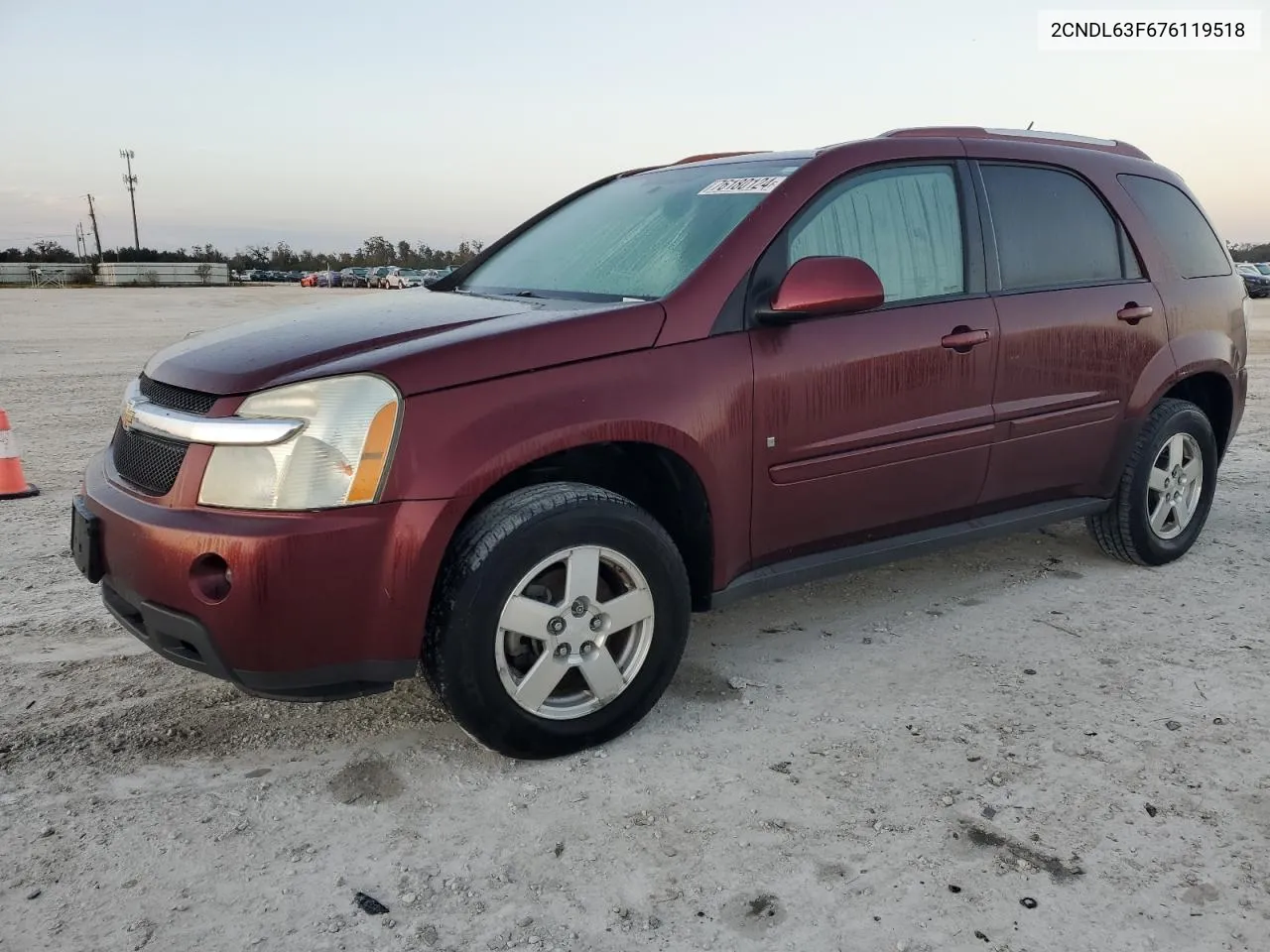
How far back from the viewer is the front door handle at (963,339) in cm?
345

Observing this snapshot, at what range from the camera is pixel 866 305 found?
3047 millimetres

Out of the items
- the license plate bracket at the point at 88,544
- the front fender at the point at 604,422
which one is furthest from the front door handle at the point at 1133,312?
the license plate bracket at the point at 88,544

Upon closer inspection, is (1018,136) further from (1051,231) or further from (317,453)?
(317,453)

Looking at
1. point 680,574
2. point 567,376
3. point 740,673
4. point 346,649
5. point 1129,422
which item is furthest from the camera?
point 1129,422

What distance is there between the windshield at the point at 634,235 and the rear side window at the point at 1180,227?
1.85 m

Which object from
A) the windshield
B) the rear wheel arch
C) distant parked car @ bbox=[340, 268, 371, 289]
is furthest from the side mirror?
distant parked car @ bbox=[340, 268, 371, 289]

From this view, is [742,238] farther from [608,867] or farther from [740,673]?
[608,867]

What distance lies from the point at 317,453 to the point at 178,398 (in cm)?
54

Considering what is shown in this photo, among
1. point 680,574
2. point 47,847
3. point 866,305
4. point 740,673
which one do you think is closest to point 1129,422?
point 866,305

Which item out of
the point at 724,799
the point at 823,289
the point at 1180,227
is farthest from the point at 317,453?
the point at 1180,227

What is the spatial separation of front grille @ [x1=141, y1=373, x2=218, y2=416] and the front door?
60.4 inches

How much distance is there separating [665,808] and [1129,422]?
2.72 metres

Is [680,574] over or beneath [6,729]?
over

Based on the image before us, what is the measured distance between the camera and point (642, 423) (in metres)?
2.83
